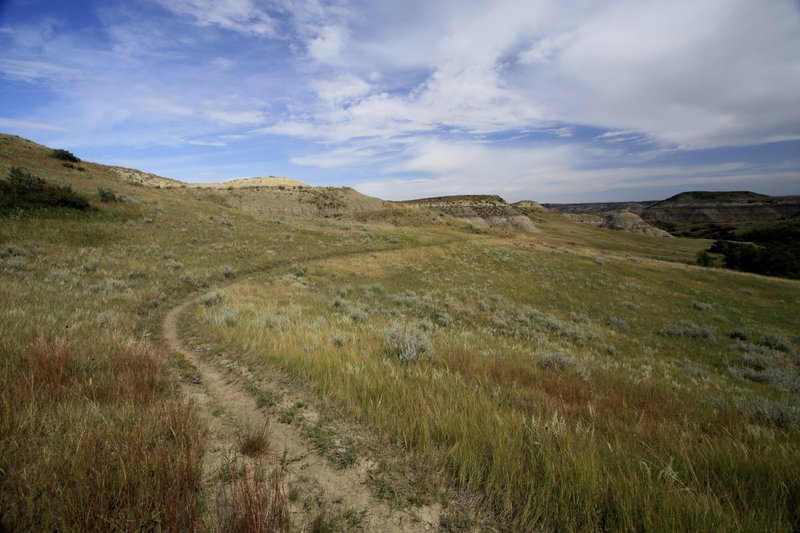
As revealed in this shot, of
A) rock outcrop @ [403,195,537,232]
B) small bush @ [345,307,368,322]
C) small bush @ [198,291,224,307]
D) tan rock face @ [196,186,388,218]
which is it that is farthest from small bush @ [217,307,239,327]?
rock outcrop @ [403,195,537,232]

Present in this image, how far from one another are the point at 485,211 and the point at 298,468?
397 ft

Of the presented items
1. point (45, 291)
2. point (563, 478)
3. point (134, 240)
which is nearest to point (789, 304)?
point (563, 478)

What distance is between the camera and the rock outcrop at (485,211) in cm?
10756

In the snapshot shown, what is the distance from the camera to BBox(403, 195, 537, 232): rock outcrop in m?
108

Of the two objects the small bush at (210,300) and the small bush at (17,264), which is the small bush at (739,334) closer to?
the small bush at (210,300)

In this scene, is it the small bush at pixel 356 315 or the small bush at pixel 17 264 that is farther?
the small bush at pixel 17 264

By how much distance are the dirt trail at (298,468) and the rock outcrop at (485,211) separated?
9658 cm

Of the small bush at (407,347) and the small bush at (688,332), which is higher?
the small bush at (407,347)

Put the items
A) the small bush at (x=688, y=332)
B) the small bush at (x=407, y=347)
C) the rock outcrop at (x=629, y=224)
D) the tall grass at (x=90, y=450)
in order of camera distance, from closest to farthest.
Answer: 1. the tall grass at (x=90, y=450)
2. the small bush at (x=407, y=347)
3. the small bush at (x=688, y=332)
4. the rock outcrop at (x=629, y=224)

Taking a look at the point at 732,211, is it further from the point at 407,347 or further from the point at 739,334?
the point at 407,347

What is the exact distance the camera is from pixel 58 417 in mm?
3250

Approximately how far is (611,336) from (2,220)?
108 ft

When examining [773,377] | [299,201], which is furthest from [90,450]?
[299,201]

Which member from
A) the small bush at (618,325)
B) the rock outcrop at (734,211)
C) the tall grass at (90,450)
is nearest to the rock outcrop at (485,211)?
the small bush at (618,325)
